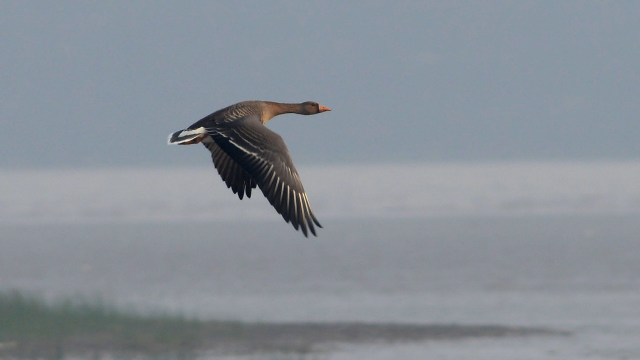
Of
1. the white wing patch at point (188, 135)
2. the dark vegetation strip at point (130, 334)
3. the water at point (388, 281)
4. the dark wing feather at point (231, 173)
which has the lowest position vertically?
the dark vegetation strip at point (130, 334)

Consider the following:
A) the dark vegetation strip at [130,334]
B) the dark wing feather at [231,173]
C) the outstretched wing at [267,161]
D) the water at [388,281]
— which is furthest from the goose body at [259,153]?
the water at [388,281]

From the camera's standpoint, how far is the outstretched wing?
54.7 feet

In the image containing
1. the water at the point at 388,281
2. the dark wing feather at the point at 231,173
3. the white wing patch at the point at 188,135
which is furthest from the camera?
the water at the point at 388,281

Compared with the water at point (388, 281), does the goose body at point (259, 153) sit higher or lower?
higher

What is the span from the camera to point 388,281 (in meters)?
92.2

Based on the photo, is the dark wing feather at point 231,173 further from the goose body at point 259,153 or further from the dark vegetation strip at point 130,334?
the dark vegetation strip at point 130,334

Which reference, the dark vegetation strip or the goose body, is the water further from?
the goose body

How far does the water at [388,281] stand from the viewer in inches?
2397

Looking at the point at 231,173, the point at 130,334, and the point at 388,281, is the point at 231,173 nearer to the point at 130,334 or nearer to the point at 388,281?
the point at 130,334

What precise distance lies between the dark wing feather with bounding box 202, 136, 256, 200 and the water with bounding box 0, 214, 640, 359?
111 ft

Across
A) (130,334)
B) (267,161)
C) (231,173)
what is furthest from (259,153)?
(130,334)

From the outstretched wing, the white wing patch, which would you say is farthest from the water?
the outstretched wing

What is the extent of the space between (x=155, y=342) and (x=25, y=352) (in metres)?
4.79

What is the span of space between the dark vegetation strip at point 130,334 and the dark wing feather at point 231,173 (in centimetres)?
3284
